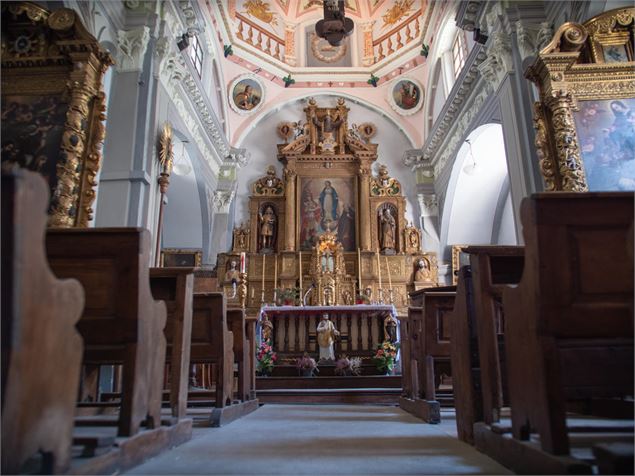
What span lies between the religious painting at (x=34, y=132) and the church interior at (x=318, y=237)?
26 millimetres

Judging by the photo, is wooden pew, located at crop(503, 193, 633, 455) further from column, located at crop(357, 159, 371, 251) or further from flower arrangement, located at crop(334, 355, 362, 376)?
column, located at crop(357, 159, 371, 251)

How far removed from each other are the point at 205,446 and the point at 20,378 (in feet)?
4.64

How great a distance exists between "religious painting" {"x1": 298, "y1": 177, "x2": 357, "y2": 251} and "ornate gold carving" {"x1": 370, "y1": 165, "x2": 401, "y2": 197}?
578 mm

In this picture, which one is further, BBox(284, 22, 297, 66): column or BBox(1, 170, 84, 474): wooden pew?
BBox(284, 22, 297, 66): column

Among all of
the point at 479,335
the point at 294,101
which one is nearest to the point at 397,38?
the point at 294,101

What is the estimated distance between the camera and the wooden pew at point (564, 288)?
1.62 metres

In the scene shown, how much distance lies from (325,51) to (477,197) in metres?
6.04

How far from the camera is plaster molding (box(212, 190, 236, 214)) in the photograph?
12.0 meters

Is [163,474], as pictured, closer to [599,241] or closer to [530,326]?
[530,326]

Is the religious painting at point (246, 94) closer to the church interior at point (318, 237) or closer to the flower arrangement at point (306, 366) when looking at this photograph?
the church interior at point (318, 237)

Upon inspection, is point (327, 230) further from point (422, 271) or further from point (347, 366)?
point (347, 366)

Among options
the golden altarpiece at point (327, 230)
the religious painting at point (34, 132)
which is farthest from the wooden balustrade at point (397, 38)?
the religious painting at point (34, 132)

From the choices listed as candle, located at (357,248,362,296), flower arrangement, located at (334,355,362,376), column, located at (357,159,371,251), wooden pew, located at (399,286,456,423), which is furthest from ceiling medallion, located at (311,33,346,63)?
wooden pew, located at (399,286,456,423)

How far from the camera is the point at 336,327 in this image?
7.58 m
